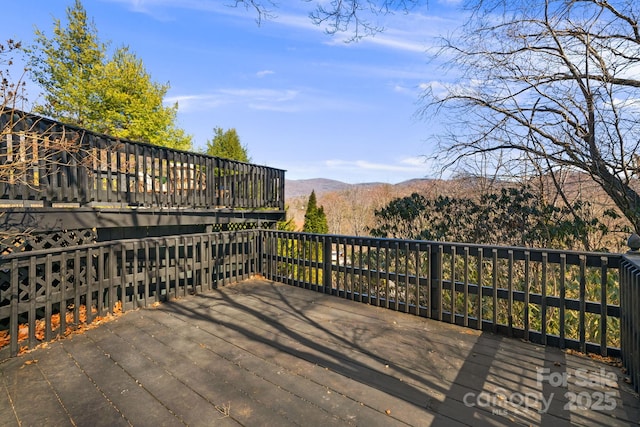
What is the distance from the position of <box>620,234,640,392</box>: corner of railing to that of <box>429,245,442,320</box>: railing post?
1.54 meters

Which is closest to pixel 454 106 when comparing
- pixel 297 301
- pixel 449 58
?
pixel 449 58

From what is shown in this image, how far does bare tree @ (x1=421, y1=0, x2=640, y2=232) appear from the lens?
451cm

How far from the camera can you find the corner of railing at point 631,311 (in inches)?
81.1

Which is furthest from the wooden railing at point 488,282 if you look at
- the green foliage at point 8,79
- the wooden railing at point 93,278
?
the green foliage at point 8,79

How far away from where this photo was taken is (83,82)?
15.3 meters

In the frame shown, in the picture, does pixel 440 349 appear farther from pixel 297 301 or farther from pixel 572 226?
pixel 572 226

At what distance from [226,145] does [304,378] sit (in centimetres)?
1677

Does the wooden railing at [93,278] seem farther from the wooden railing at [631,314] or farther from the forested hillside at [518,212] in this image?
the wooden railing at [631,314]

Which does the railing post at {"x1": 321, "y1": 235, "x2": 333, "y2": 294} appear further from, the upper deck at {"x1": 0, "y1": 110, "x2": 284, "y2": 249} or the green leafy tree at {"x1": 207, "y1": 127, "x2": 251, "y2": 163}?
the green leafy tree at {"x1": 207, "y1": 127, "x2": 251, "y2": 163}

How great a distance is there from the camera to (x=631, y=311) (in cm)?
220

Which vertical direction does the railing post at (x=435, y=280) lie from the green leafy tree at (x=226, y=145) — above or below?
below

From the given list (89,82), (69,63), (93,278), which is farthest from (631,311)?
(69,63)

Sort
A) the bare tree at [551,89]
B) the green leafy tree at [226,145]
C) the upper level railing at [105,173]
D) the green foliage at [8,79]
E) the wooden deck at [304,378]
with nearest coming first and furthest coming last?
the wooden deck at [304,378]
the green foliage at [8,79]
the upper level railing at [105,173]
the bare tree at [551,89]
the green leafy tree at [226,145]

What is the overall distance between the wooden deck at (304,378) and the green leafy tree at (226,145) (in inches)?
584
